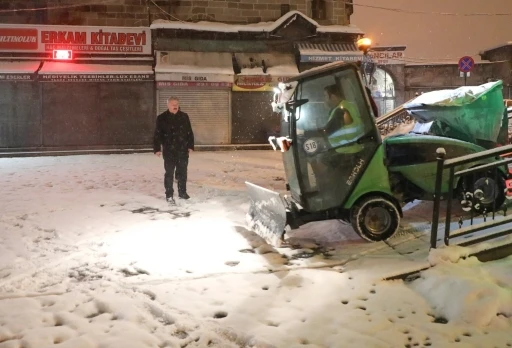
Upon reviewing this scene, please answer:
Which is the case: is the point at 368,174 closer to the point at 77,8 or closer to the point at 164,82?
the point at 164,82

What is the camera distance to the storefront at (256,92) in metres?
20.0

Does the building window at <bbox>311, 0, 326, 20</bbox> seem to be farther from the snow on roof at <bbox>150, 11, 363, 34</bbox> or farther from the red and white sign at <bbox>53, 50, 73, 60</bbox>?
the red and white sign at <bbox>53, 50, 73, 60</bbox>

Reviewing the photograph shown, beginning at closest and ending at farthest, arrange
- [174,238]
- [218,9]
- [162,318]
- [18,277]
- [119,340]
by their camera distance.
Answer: [119,340], [162,318], [18,277], [174,238], [218,9]

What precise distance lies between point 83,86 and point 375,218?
51.4ft

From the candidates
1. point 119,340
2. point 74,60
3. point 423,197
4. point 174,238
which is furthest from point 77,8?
point 119,340

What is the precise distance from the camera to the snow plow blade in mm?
6105

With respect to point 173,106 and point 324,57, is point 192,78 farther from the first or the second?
point 173,106

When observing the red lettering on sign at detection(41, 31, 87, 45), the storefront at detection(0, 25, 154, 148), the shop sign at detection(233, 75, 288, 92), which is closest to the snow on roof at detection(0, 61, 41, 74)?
the storefront at detection(0, 25, 154, 148)

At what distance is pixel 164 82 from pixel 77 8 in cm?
454

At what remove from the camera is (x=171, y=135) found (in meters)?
8.95

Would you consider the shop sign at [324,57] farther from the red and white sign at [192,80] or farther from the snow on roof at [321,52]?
the red and white sign at [192,80]

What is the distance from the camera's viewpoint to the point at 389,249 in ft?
19.9

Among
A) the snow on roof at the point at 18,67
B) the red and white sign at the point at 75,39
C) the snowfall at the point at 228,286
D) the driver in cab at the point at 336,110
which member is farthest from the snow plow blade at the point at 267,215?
the snow on roof at the point at 18,67

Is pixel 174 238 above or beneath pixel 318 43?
beneath
